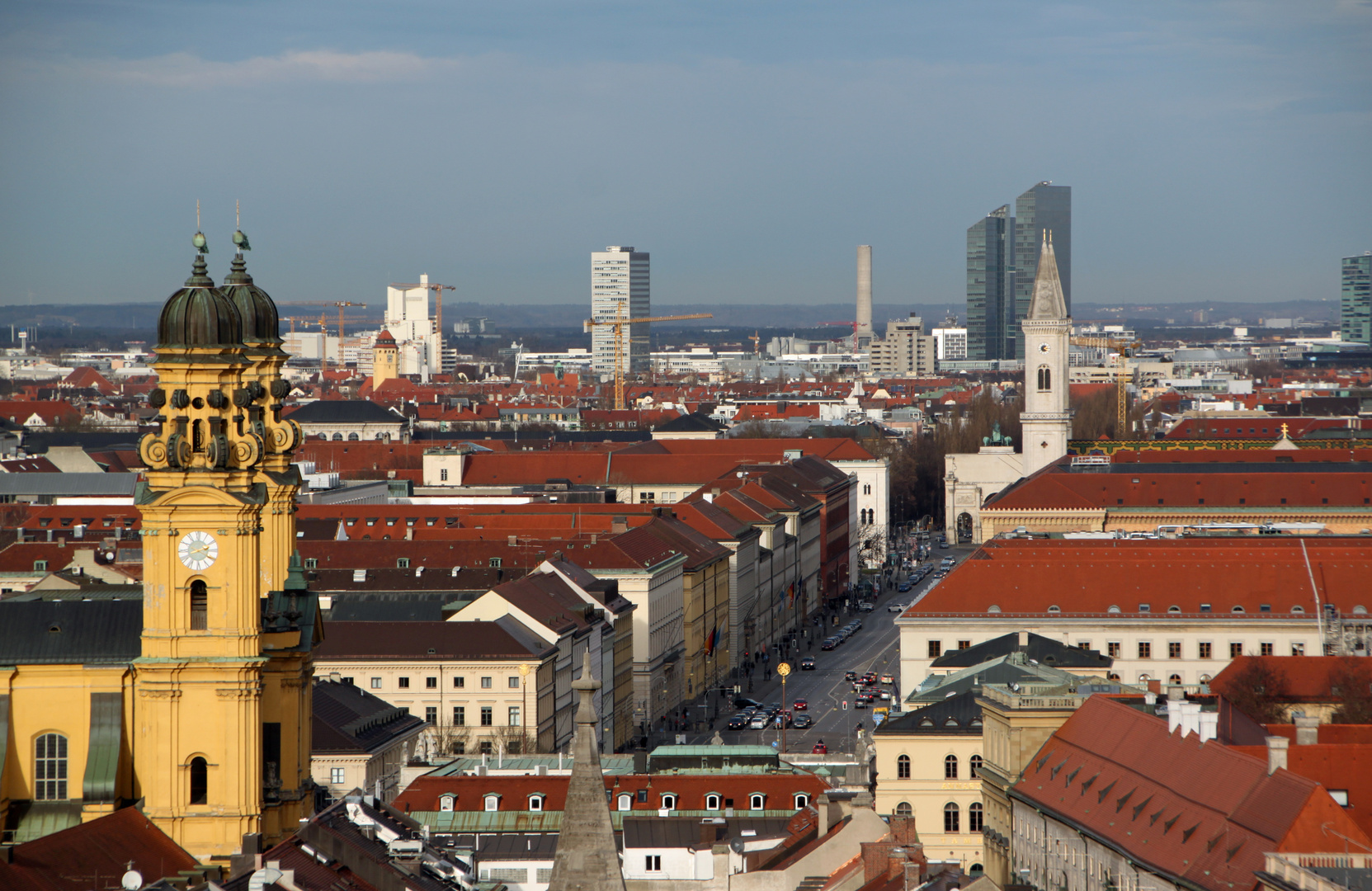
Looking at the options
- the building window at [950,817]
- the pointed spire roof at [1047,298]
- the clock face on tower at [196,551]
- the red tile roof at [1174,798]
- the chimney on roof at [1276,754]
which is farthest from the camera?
the pointed spire roof at [1047,298]

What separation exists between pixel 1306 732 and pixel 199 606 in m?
33.6

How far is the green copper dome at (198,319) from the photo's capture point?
156 ft

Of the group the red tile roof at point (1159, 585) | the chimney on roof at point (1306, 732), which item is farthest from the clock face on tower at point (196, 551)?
the red tile roof at point (1159, 585)

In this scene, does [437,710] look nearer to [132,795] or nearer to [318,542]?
[318,542]

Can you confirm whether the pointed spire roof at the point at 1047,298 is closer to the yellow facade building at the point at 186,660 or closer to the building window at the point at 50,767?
the yellow facade building at the point at 186,660

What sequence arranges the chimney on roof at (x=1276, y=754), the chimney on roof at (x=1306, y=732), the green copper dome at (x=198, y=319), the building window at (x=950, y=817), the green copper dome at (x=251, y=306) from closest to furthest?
the green copper dome at (x=198, y=319) < the green copper dome at (x=251, y=306) < the chimney on roof at (x=1276, y=754) < the chimney on roof at (x=1306, y=732) < the building window at (x=950, y=817)

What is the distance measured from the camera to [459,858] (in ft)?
191

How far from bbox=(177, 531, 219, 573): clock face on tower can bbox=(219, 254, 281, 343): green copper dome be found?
6.16 m

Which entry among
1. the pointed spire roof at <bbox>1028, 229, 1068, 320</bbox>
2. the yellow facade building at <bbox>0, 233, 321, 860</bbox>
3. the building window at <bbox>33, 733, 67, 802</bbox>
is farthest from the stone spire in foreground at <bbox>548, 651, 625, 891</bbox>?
the pointed spire roof at <bbox>1028, 229, 1068, 320</bbox>

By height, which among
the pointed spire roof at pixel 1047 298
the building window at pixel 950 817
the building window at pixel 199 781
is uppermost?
the pointed spire roof at pixel 1047 298

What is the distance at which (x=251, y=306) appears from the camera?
52.4m

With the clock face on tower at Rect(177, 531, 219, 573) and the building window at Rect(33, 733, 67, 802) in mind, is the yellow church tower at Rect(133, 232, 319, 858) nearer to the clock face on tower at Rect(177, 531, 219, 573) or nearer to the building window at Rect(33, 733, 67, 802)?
the clock face on tower at Rect(177, 531, 219, 573)

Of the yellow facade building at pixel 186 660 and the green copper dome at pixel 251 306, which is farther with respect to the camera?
the green copper dome at pixel 251 306

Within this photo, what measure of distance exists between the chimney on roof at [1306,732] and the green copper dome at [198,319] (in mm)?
33217
